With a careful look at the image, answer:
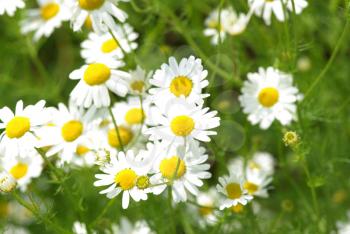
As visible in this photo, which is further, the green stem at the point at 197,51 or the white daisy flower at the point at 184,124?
the green stem at the point at 197,51

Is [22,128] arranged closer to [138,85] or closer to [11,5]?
[138,85]

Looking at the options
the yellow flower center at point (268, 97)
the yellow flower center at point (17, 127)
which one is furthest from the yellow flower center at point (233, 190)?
the yellow flower center at point (17, 127)

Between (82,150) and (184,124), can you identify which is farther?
(82,150)

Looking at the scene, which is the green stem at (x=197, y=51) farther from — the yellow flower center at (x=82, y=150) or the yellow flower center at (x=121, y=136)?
the yellow flower center at (x=82, y=150)

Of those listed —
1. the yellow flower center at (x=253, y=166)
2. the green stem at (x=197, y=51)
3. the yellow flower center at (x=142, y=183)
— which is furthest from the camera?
the yellow flower center at (x=253, y=166)

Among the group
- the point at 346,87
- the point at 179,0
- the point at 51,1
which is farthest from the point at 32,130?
the point at 179,0

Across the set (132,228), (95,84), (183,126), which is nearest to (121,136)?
(95,84)
